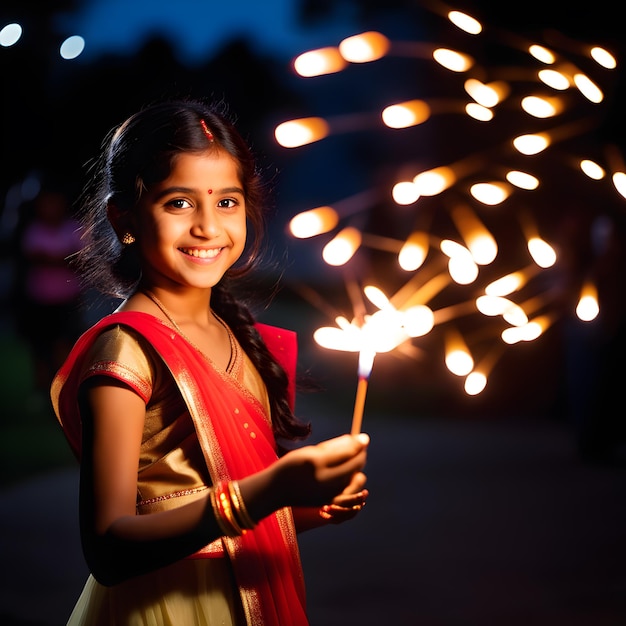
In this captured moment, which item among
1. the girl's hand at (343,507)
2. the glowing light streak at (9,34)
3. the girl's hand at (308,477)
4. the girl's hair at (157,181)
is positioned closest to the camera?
the girl's hand at (308,477)

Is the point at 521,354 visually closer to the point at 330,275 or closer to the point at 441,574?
the point at 441,574

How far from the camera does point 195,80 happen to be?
298 inches

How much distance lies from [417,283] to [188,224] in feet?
17.7

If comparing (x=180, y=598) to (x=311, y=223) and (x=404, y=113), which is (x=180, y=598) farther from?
(x=404, y=113)

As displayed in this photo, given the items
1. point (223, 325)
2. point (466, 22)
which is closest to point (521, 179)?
point (466, 22)

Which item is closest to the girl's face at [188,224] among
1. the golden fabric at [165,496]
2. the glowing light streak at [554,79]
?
the golden fabric at [165,496]

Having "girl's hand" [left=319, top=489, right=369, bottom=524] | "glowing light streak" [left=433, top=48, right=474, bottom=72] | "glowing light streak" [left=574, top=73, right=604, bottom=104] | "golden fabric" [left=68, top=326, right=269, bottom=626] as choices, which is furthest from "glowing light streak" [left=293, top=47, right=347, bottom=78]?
"girl's hand" [left=319, top=489, right=369, bottom=524]

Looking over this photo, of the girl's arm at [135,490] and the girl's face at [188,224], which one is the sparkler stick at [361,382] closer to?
the girl's arm at [135,490]

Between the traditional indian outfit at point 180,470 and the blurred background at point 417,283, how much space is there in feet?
0.57

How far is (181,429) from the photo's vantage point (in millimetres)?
1087

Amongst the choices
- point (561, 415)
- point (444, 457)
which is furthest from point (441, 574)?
point (561, 415)

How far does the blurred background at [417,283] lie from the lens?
8.54 ft

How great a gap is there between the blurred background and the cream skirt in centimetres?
30

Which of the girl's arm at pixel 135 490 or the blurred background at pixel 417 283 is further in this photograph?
the blurred background at pixel 417 283
